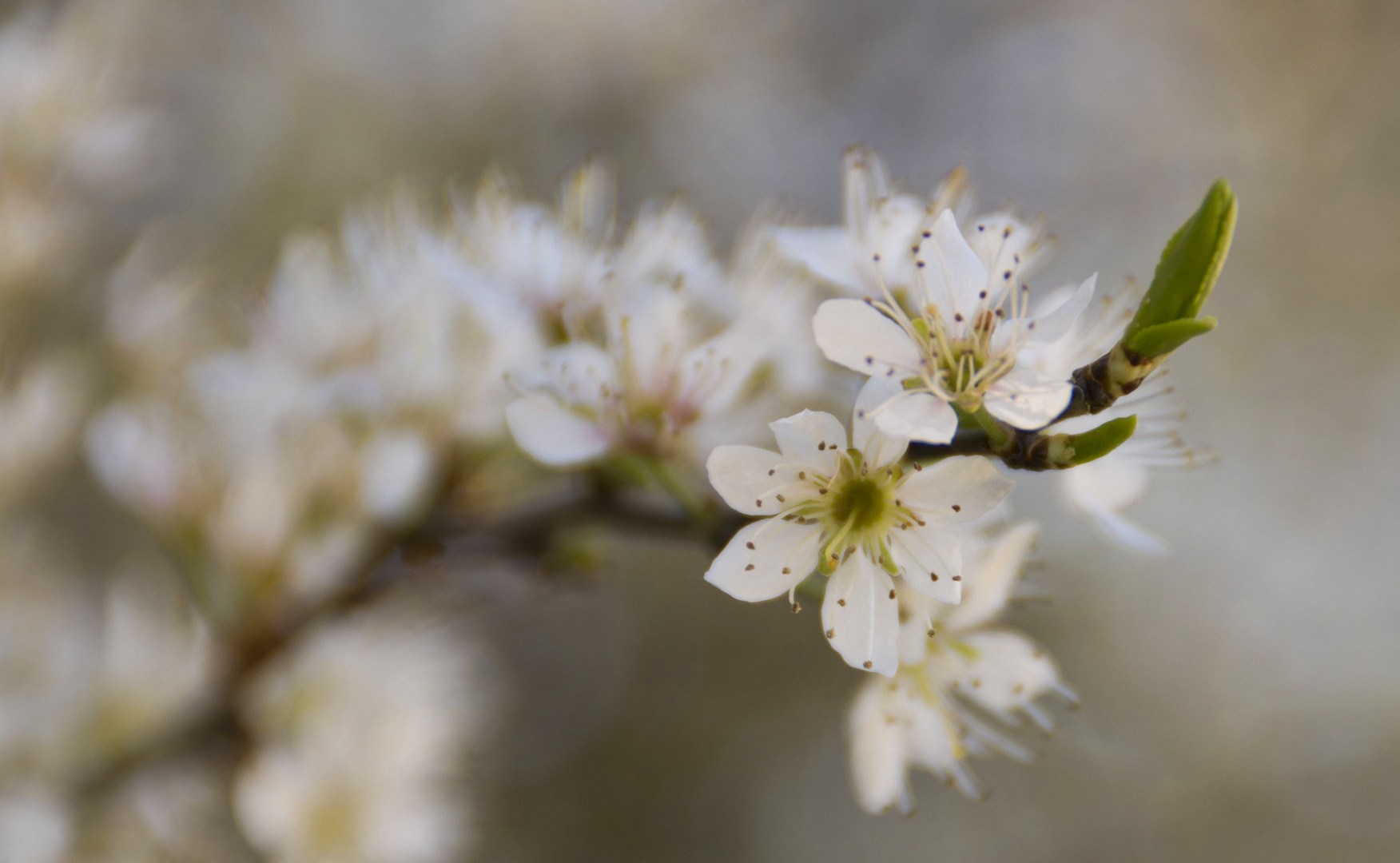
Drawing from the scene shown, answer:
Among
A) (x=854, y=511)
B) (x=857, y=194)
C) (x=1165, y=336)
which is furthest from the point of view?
(x=857, y=194)

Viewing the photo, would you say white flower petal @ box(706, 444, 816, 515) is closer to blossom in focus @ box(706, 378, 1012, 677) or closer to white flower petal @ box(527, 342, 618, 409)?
blossom in focus @ box(706, 378, 1012, 677)

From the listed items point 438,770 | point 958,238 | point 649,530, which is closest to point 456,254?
point 649,530

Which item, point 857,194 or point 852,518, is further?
point 857,194

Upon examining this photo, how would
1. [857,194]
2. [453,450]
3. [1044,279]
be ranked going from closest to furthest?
[857,194]
[453,450]
[1044,279]

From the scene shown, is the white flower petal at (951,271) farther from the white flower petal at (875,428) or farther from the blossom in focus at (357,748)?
the blossom in focus at (357,748)

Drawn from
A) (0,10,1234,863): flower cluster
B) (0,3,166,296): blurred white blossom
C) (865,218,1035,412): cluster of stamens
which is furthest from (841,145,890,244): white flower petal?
(0,3,166,296): blurred white blossom

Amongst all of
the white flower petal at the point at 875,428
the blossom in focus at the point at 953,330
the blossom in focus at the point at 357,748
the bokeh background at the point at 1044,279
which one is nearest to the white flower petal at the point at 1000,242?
the blossom in focus at the point at 953,330

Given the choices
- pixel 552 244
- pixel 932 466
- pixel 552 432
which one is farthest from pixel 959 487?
pixel 552 244

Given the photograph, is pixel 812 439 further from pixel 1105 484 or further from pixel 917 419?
pixel 1105 484
